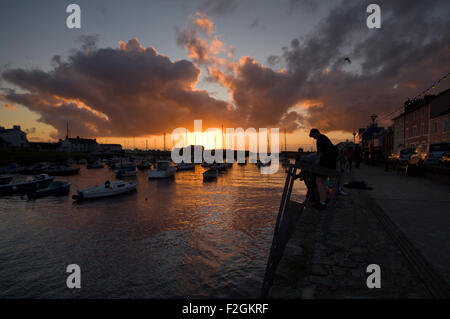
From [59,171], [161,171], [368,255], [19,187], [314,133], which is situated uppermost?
[314,133]

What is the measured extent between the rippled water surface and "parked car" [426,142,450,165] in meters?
17.0

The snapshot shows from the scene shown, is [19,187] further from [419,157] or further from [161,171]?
[419,157]

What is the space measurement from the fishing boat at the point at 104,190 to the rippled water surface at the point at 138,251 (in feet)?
12.5

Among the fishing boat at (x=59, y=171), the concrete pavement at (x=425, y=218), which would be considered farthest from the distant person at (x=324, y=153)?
the fishing boat at (x=59, y=171)

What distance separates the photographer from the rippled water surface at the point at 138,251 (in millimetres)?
7228

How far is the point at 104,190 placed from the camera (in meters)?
24.7

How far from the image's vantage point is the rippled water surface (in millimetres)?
7228

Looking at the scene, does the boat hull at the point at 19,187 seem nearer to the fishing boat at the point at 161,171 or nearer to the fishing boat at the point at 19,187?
the fishing boat at the point at 19,187

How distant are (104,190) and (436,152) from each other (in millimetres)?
33692

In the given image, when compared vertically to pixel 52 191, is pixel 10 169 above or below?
above

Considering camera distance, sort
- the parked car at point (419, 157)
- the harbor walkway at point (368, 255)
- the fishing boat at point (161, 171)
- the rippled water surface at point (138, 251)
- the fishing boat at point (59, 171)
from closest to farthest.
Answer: the harbor walkway at point (368, 255) → the rippled water surface at point (138, 251) → the parked car at point (419, 157) → the fishing boat at point (161, 171) → the fishing boat at point (59, 171)

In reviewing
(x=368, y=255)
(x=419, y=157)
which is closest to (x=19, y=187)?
(x=368, y=255)

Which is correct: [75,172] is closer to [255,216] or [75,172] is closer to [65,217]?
[65,217]
